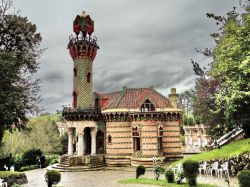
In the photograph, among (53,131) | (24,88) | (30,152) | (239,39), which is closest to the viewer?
(239,39)

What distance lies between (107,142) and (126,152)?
2.69 m

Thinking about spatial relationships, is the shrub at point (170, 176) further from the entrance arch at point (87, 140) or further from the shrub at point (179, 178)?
the entrance arch at point (87, 140)

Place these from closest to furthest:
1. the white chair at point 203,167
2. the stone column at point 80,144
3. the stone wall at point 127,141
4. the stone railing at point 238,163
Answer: the stone railing at point 238,163 < the white chair at point 203,167 < the stone column at point 80,144 < the stone wall at point 127,141

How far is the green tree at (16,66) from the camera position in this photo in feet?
56.7

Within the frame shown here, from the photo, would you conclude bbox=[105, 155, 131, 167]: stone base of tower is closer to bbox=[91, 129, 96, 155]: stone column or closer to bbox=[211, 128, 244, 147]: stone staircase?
bbox=[91, 129, 96, 155]: stone column

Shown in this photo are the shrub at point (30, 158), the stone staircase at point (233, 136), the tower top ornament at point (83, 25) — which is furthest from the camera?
the shrub at point (30, 158)

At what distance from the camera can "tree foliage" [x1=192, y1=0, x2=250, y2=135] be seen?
16744 millimetres

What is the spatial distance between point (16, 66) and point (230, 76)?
14072 mm

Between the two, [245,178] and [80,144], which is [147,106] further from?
[245,178]

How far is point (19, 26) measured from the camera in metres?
19.0

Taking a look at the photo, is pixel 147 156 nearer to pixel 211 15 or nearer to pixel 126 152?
pixel 126 152

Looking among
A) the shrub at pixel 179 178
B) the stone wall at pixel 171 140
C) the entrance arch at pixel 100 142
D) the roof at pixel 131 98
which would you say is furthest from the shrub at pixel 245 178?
the entrance arch at pixel 100 142

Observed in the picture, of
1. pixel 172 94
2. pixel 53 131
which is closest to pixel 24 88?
pixel 172 94

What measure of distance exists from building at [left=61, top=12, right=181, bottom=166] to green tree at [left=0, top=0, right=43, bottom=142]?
14.4 metres
